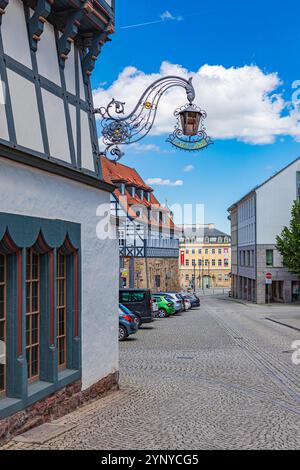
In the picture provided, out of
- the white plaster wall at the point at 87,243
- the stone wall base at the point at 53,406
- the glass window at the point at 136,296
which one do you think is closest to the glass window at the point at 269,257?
the glass window at the point at 136,296

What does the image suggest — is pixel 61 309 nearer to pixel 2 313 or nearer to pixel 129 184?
pixel 2 313

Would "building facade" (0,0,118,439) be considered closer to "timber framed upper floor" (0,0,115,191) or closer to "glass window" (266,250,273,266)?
"timber framed upper floor" (0,0,115,191)

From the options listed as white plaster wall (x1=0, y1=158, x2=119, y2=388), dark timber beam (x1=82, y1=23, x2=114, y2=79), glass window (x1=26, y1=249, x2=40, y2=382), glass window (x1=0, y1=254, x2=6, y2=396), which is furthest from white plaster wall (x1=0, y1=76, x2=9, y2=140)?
dark timber beam (x1=82, y1=23, x2=114, y2=79)

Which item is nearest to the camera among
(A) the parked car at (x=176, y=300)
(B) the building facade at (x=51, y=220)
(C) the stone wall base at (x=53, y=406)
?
(C) the stone wall base at (x=53, y=406)

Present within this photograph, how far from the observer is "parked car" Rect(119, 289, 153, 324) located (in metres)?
28.0

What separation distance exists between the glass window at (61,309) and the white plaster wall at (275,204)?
5087cm

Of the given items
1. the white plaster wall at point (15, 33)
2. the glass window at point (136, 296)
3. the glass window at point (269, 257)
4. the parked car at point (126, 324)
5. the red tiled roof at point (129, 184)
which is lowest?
the parked car at point (126, 324)

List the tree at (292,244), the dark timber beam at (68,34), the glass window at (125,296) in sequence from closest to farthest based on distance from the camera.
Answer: the dark timber beam at (68,34), the glass window at (125,296), the tree at (292,244)

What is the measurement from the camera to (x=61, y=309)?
10.1 meters

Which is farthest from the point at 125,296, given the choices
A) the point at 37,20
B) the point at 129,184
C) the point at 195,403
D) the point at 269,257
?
the point at 269,257

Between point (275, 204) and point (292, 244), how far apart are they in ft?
23.6

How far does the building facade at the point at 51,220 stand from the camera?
26.8 ft

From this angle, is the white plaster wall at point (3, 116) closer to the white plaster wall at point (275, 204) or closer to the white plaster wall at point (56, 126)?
the white plaster wall at point (56, 126)
